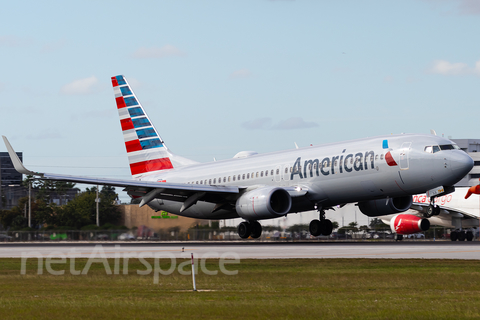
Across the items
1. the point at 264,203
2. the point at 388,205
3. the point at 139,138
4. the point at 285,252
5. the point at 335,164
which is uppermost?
the point at 139,138

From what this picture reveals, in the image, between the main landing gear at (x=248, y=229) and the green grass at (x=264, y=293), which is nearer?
the green grass at (x=264, y=293)

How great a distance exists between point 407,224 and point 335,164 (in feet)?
56.0

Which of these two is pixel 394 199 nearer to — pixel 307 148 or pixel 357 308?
pixel 307 148

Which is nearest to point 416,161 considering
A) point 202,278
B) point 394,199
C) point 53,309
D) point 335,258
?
point 394,199

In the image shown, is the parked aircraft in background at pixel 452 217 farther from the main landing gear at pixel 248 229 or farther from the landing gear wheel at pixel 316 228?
the main landing gear at pixel 248 229

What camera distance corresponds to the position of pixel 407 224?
173 ft

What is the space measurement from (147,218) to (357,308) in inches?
1510

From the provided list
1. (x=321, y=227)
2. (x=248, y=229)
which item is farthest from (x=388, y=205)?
(x=248, y=229)

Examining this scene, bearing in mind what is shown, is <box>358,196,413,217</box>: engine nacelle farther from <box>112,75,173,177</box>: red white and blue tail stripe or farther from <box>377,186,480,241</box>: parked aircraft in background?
<box>112,75,173,177</box>: red white and blue tail stripe

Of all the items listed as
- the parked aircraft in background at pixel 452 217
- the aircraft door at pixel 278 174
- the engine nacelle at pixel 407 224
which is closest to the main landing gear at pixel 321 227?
the aircraft door at pixel 278 174

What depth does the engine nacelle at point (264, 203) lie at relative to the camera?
38.6m

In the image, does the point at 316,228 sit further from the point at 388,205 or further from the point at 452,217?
the point at 452,217

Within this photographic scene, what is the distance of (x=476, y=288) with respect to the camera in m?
16.6

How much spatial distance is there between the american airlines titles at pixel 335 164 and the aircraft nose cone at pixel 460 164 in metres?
4.15
